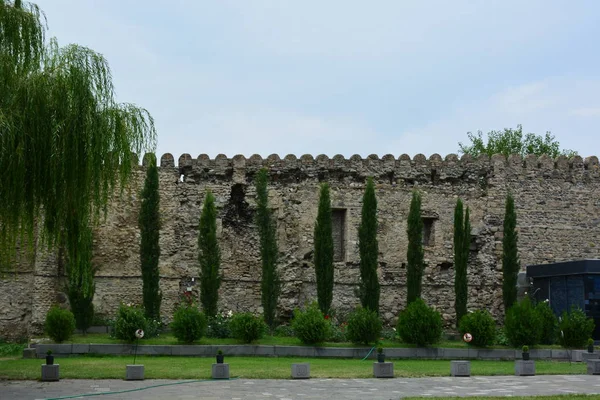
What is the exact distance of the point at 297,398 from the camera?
13.0 m

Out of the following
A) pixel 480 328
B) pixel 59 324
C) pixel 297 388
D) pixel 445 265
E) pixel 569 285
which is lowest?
pixel 297 388

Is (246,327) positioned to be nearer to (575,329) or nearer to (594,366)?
(594,366)

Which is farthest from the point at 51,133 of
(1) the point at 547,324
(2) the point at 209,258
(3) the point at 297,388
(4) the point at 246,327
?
(1) the point at 547,324

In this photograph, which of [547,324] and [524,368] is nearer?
[524,368]

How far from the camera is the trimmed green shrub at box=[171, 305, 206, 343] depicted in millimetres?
20656

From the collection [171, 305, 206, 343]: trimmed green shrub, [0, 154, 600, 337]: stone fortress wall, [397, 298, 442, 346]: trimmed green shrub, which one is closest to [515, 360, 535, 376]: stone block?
[397, 298, 442, 346]: trimmed green shrub

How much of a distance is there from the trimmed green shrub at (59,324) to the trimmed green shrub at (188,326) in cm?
247

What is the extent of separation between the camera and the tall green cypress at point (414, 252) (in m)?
25.2

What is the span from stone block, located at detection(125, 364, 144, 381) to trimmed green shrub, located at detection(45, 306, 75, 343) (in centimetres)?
549

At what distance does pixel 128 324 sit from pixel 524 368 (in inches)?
357

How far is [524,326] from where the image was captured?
21875 millimetres

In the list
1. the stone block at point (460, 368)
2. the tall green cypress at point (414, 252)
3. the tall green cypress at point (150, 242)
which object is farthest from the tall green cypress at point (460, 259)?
the tall green cypress at point (150, 242)

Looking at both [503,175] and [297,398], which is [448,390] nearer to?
[297,398]

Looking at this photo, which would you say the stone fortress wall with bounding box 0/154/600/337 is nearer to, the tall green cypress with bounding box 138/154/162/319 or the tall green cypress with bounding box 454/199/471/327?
the tall green cypress with bounding box 138/154/162/319
